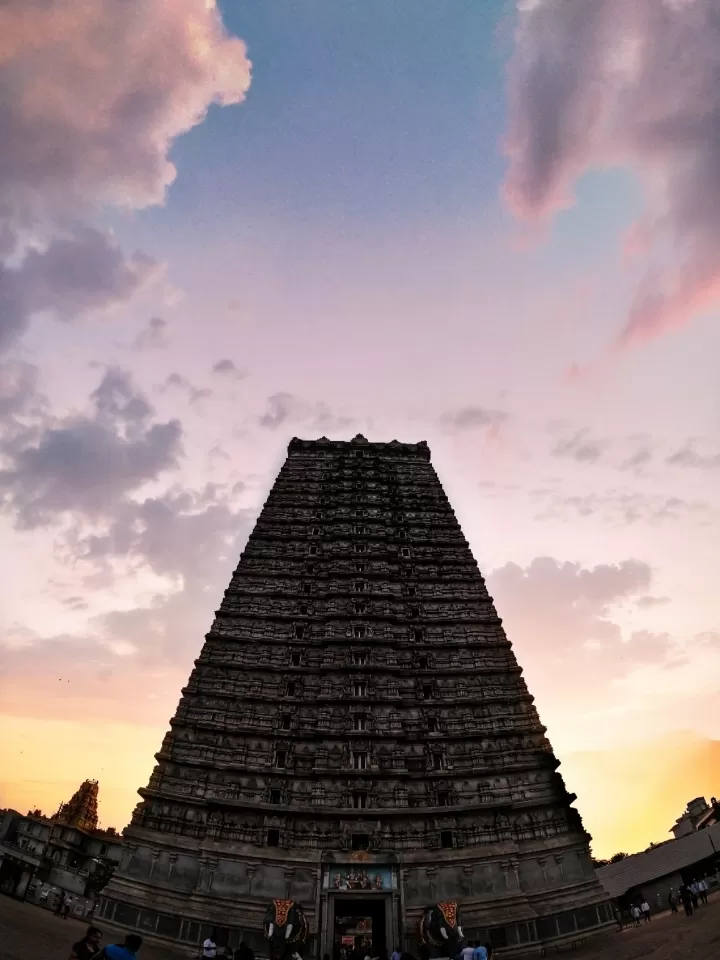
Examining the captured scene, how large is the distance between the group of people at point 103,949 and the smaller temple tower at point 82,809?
2853 inches

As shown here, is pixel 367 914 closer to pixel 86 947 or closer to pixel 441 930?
pixel 441 930

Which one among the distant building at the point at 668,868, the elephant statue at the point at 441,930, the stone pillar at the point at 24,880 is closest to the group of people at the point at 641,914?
the distant building at the point at 668,868

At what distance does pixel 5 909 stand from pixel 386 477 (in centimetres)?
4255

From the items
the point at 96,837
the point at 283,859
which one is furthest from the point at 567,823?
the point at 96,837

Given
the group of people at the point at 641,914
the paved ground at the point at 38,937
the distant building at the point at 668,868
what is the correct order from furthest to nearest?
the distant building at the point at 668,868, the group of people at the point at 641,914, the paved ground at the point at 38,937

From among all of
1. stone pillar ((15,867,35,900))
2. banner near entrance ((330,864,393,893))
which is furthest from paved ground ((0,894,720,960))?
stone pillar ((15,867,35,900))

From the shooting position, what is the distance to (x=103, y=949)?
11.0 metres

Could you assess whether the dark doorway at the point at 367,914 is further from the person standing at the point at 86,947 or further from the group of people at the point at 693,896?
the person standing at the point at 86,947

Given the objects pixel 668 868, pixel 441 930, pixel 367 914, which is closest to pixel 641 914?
pixel 668 868

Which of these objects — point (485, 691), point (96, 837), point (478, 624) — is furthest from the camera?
point (96, 837)

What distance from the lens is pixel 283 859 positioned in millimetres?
31094

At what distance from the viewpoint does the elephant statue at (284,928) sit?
27.2 m

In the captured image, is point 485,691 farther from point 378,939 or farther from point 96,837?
point 96,837

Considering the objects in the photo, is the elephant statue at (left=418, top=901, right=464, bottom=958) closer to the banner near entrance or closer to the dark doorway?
the banner near entrance
